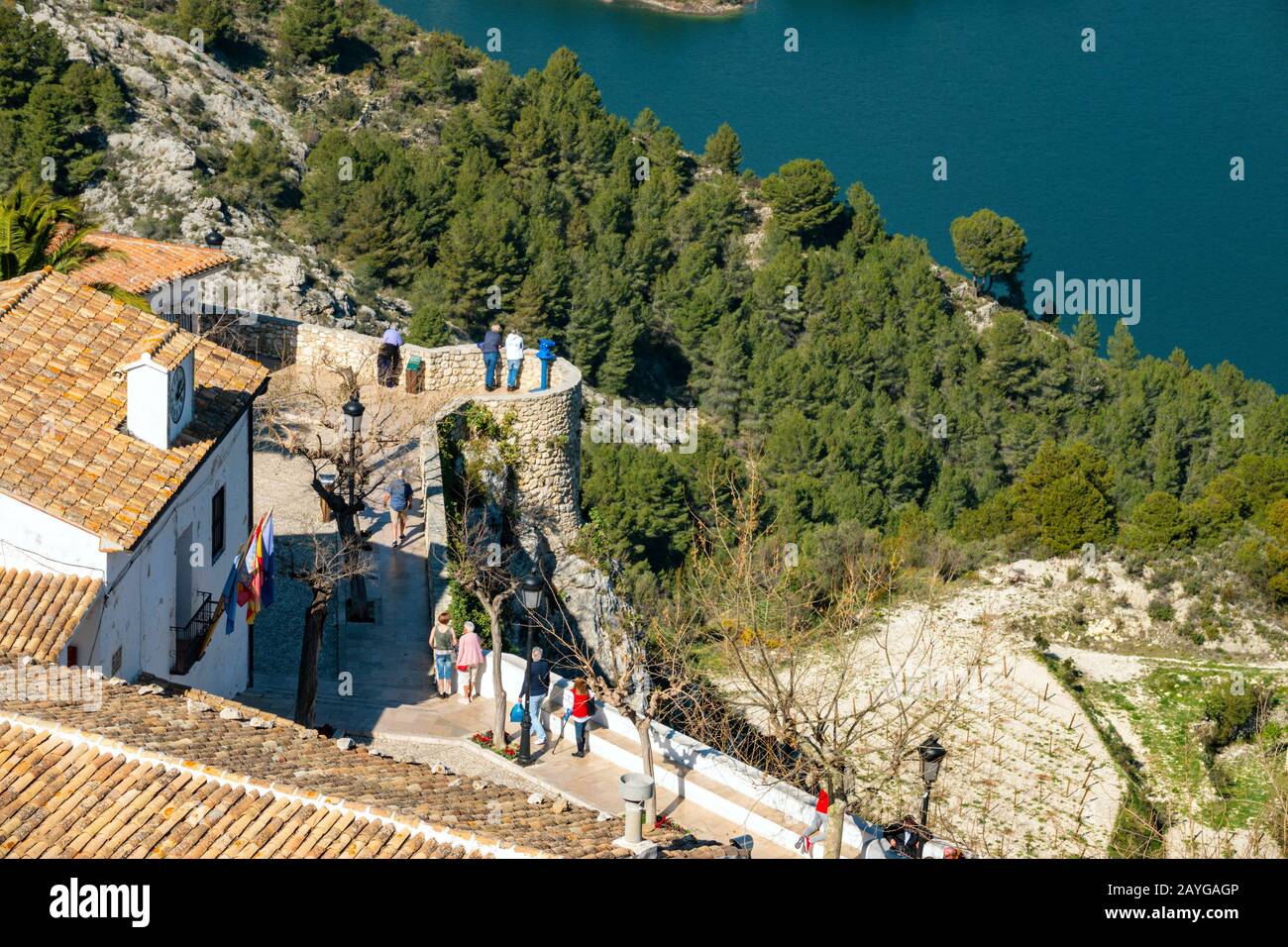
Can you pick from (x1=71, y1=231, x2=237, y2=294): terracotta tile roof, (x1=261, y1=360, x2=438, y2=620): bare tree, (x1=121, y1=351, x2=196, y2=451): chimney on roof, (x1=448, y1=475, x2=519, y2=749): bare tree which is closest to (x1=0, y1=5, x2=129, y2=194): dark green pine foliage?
(x1=71, y1=231, x2=237, y2=294): terracotta tile roof

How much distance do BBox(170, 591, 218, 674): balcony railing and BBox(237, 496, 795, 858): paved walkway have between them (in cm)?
239

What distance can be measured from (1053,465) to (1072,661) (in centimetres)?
1480

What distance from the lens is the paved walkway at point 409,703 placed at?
21594 mm

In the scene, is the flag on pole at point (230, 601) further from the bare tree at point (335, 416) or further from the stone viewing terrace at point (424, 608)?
the bare tree at point (335, 416)

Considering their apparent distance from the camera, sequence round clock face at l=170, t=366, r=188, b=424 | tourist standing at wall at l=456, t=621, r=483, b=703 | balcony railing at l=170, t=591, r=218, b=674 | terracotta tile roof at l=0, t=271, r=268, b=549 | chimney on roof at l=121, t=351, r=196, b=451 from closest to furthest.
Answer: terracotta tile roof at l=0, t=271, r=268, b=549
chimney on roof at l=121, t=351, r=196, b=451
round clock face at l=170, t=366, r=188, b=424
balcony railing at l=170, t=591, r=218, b=674
tourist standing at wall at l=456, t=621, r=483, b=703

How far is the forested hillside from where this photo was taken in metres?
55.8

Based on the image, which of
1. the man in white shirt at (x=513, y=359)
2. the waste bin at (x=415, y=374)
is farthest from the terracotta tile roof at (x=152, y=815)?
the waste bin at (x=415, y=374)

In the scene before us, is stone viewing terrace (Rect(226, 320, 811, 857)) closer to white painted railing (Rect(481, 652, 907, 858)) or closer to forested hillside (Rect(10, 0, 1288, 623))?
white painted railing (Rect(481, 652, 907, 858))

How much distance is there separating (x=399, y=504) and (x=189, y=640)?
771cm

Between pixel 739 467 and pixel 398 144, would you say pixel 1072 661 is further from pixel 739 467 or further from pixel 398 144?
pixel 398 144

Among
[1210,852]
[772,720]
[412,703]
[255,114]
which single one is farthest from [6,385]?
[255,114]

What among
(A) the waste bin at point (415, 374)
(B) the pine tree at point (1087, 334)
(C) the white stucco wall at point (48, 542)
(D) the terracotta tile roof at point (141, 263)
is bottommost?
Result: (C) the white stucco wall at point (48, 542)

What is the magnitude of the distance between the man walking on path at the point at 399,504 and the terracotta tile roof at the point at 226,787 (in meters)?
10.2

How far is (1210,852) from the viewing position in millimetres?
33438
